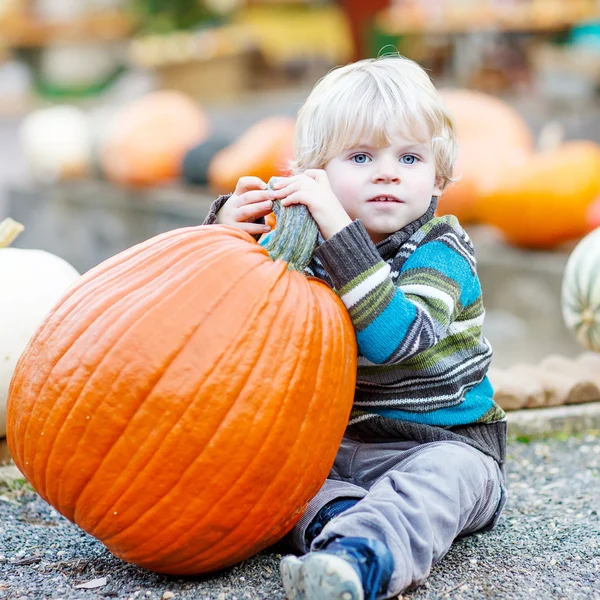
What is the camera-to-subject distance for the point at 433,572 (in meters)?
2.19

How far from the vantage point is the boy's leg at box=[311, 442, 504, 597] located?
201 cm

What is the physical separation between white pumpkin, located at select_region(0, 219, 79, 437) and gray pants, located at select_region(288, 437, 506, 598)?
0.97m

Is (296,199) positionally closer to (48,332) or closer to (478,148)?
(48,332)

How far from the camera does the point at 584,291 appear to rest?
374 cm

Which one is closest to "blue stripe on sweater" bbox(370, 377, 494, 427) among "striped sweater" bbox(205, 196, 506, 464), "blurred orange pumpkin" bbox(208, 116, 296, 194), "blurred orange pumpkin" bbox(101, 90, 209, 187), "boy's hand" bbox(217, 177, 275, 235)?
"striped sweater" bbox(205, 196, 506, 464)

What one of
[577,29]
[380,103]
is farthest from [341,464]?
[577,29]

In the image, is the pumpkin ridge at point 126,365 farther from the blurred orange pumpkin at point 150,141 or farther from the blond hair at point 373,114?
the blurred orange pumpkin at point 150,141

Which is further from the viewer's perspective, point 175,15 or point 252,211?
point 175,15

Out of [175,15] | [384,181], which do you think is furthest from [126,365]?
[175,15]

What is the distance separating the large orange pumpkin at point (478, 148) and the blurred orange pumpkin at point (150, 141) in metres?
2.25

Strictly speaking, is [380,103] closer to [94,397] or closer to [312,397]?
[312,397]

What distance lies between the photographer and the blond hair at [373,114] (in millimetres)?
2289

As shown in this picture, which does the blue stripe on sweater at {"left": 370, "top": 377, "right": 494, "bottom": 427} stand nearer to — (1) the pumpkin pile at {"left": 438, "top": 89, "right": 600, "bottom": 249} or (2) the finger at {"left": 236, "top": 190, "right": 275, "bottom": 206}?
(2) the finger at {"left": 236, "top": 190, "right": 275, "bottom": 206}

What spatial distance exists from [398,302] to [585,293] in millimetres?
1807
